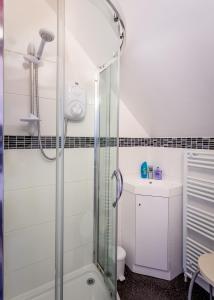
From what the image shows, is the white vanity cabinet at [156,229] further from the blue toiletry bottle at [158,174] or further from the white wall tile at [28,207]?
the white wall tile at [28,207]

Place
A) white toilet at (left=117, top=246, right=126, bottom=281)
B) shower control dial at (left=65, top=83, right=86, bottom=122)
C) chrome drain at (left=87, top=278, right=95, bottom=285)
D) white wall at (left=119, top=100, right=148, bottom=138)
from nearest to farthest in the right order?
shower control dial at (left=65, top=83, right=86, bottom=122) → chrome drain at (left=87, top=278, right=95, bottom=285) → white toilet at (left=117, top=246, right=126, bottom=281) → white wall at (left=119, top=100, right=148, bottom=138)

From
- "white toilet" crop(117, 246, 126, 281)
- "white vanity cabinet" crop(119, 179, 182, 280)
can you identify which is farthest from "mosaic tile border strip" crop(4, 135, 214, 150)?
"white toilet" crop(117, 246, 126, 281)

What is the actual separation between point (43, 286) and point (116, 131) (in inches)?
52.0

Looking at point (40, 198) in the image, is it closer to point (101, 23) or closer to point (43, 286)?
point (43, 286)

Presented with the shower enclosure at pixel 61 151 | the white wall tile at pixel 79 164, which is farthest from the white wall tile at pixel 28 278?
the white wall tile at pixel 79 164

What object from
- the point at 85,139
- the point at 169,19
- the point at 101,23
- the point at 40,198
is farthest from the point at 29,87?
the point at 169,19

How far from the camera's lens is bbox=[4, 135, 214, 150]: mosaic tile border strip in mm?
1336

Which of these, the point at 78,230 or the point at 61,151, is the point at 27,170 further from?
the point at 78,230

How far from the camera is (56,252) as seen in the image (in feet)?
4.60

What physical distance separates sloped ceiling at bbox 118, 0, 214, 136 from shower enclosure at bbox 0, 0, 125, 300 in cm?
17

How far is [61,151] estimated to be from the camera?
1.29 metres

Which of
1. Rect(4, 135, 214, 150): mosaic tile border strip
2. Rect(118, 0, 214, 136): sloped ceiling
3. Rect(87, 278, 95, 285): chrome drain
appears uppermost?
Rect(118, 0, 214, 136): sloped ceiling

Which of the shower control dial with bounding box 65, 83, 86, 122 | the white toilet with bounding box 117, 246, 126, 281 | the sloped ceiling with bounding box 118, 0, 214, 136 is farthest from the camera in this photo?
the white toilet with bounding box 117, 246, 126, 281

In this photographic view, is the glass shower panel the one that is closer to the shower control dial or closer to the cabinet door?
the shower control dial
